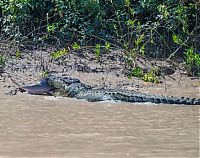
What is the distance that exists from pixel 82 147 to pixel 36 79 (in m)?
4.55

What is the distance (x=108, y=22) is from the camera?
Answer: 38.4 feet

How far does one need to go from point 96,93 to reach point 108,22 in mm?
3655

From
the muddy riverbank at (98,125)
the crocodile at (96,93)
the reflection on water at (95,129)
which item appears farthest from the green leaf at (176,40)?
the reflection on water at (95,129)

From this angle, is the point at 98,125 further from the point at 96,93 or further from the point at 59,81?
the point at 59,81

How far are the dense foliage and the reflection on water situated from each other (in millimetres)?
3490

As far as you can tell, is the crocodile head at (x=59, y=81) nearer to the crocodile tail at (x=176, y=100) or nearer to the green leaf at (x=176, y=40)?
the crocodile tail at (x=176, y=100)

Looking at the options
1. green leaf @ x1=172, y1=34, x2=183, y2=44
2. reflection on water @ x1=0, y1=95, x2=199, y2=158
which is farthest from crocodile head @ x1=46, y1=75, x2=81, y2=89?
green leaf @ x1=172, y1=34, x2=183, y2=44

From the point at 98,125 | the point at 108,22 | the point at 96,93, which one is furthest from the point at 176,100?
the point at 108,22

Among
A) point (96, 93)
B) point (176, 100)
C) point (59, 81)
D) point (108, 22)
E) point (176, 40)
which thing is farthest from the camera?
point (108, 22)

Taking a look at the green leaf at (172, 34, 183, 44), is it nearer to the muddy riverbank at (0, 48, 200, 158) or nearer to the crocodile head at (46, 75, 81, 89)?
the muddy riverbank at (0, 48, 200, 158)

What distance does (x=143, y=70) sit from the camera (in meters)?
10.1

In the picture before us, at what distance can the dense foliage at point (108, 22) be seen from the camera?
36.4 feet

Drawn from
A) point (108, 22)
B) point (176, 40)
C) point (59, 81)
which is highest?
point (108, 22)

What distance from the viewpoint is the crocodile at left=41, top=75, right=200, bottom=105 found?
7.69m
